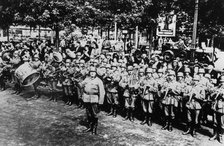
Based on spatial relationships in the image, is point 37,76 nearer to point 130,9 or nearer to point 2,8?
point 130,9

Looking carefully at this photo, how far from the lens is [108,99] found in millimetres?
10289

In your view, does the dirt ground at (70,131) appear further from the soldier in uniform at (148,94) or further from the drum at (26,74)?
the drum at (26,74)

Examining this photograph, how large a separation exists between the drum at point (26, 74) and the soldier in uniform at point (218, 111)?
301 inches

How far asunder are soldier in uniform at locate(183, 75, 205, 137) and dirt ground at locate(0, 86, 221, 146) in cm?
37

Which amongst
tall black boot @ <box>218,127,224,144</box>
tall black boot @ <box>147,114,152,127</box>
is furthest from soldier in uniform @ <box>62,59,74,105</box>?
tall black boot @ <box>218,127,224,144</box>

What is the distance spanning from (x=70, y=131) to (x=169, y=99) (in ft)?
10.3

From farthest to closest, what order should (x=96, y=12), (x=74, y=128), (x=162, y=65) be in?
(x=96, y=12) < (x=162, y=65) < (x=74, y=128)

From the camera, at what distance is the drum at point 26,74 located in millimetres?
12039

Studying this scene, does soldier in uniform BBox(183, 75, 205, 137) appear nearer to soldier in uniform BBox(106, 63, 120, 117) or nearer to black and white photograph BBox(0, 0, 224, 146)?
black and white photograph BBox(0, 0, 224, 146)

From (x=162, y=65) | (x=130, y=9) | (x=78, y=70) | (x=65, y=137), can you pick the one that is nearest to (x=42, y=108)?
(x=78, y=70)

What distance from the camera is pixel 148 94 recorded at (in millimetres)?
9062

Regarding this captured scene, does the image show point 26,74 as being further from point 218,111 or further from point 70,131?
point 218,111

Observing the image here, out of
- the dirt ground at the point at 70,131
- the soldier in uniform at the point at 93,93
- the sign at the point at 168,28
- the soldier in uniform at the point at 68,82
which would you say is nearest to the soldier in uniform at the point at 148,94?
the dirt ground at the point at 70,131

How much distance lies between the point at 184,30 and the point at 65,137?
49.6 ft
